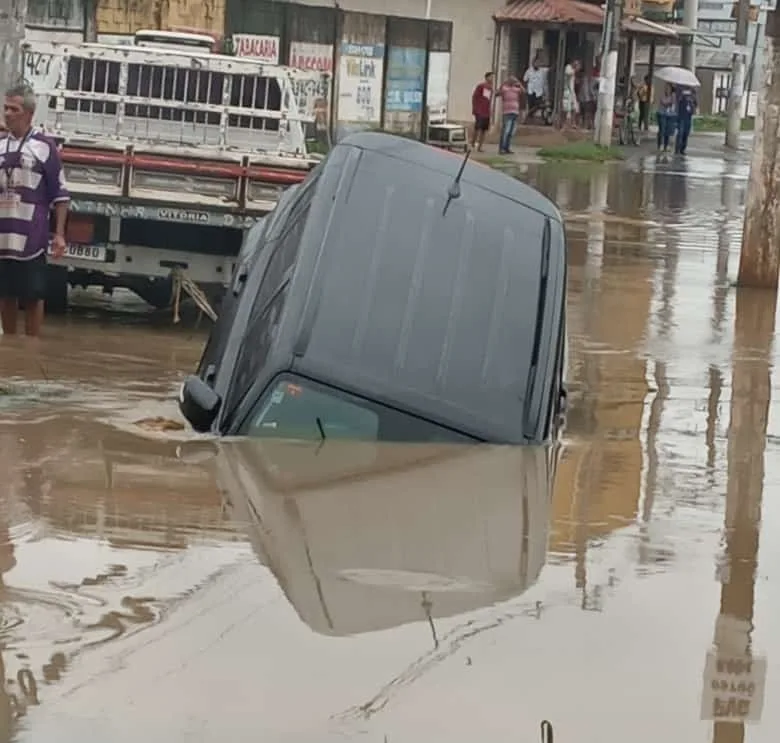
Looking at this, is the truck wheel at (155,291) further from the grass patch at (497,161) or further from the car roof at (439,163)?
the grass patch at (497,161)

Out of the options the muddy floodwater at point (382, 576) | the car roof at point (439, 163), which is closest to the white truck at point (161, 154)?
the muddy floodwater at point (382, 576)

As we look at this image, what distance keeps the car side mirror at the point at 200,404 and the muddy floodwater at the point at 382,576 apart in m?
0.14

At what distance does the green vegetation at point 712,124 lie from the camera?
187ft

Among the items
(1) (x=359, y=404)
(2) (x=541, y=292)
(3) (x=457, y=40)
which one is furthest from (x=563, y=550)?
(3) (x=457, y=40)

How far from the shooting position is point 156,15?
95.1 ft

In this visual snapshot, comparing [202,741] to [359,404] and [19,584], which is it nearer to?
[19,584]

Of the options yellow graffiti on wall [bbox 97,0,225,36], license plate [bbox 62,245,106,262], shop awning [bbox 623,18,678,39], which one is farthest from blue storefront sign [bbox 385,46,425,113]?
license plate [bbox 62,245,106,262]

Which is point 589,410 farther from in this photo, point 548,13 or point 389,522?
point 548,13

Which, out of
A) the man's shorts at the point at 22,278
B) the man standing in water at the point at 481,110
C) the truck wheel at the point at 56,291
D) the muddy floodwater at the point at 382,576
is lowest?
the muddy floodwater at the point at 382,576

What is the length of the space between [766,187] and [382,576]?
1002cm

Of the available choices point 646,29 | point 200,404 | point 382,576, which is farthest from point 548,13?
point 382,576

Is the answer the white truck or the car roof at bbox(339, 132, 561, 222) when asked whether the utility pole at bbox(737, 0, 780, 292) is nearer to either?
the white truck

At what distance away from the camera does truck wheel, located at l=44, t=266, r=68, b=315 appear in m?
12.6

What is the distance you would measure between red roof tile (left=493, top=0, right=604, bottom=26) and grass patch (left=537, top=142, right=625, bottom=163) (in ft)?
14.8
